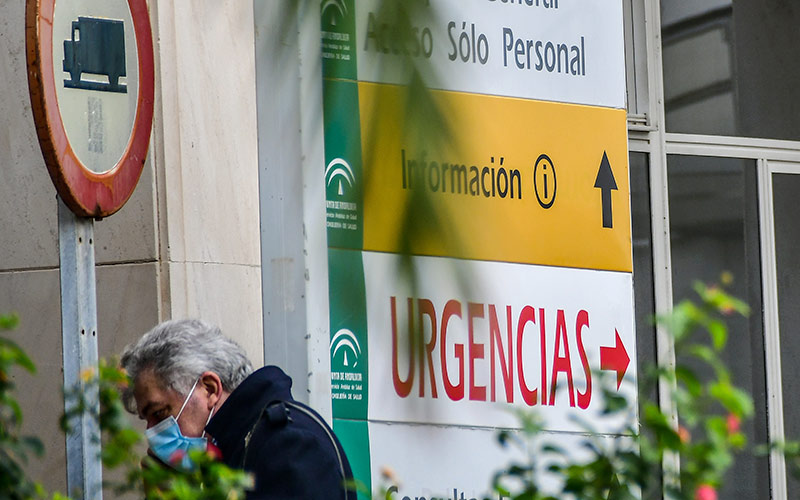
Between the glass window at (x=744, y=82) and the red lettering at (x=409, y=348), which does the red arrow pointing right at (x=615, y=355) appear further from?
the red lettering at (x=409, y=348)

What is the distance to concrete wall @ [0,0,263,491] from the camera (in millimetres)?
4641

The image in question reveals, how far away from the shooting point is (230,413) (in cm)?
353

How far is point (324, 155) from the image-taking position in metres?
1.21

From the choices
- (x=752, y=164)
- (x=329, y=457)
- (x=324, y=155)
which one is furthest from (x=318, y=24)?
(x=752, y=164)

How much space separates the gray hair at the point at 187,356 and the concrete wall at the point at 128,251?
2.11 ft

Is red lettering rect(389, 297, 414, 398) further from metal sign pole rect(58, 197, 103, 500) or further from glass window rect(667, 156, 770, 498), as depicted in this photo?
glass window rect(667, 156, 770, 498)

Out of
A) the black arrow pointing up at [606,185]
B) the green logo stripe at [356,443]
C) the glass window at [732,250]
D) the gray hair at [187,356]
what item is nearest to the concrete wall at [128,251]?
the green logo stripe at [356,443]

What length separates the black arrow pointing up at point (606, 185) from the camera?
15.8 feet

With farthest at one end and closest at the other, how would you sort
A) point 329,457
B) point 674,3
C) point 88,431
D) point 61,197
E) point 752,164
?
point 752,164 → point 674,3 → point 329,457 → point 61,197 → point 88,431

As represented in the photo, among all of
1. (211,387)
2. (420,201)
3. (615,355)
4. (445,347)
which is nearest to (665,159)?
(615,355)

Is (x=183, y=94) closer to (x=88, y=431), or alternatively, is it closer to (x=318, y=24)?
(x=88, y=431)

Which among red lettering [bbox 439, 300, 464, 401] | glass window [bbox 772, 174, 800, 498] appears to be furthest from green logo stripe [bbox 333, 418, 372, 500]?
glass window [bbox 772, 174, 800, 498]

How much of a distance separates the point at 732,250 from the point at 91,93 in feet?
15.5

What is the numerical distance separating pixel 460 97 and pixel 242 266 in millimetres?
3692
